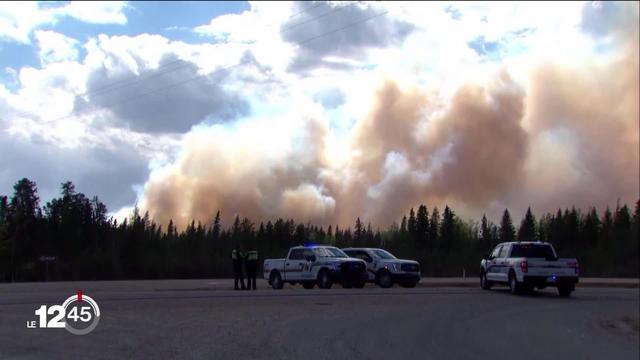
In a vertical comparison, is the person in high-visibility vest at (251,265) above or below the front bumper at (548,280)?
above

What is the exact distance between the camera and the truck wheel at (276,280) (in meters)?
31.8

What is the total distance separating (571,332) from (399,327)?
4528 mm

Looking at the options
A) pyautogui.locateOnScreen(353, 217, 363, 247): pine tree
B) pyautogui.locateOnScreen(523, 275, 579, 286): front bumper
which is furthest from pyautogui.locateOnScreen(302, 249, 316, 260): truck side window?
pyautogui.locateOnScreen(353, 217, 363, 247): pine tree

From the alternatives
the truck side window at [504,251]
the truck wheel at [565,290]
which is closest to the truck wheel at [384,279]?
the truck side window at [504,251]

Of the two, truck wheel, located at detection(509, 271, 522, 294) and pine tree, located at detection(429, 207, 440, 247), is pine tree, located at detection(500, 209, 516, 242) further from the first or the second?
truck wheel, located at detection(509, 271, 522, 294)

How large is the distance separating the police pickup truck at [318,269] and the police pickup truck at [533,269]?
5.52m

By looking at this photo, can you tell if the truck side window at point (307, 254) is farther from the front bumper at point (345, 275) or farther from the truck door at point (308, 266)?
the front bumper at point (345, 275)

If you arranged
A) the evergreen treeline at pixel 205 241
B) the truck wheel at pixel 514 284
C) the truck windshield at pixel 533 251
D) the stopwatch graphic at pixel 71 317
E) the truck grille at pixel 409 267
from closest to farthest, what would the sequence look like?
1. the stopwatch graphic at pixel 71 317
2. the truck wheel at pixel 514 284
3. the truck windshield at pixel 533 251
4. the truck grille at pixel 409 267
5. the evergreen treeline at pixel 205 241

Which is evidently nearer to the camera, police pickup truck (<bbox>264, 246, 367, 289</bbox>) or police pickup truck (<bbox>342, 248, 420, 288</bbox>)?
police pickup truck (<bbox>264, 246, 367, 289</bbox>)

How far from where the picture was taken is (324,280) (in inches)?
1182

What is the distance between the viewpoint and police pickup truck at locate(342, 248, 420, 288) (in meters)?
31.5

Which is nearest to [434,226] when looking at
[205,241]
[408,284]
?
[205,241]

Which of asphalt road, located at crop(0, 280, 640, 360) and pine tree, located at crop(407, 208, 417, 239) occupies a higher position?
pine tree, located at crop(407, 208, 417, 239)

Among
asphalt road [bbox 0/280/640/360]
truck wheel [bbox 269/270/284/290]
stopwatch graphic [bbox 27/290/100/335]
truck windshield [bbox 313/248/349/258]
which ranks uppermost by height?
truck windshield [bbox 313/248/349/258]
